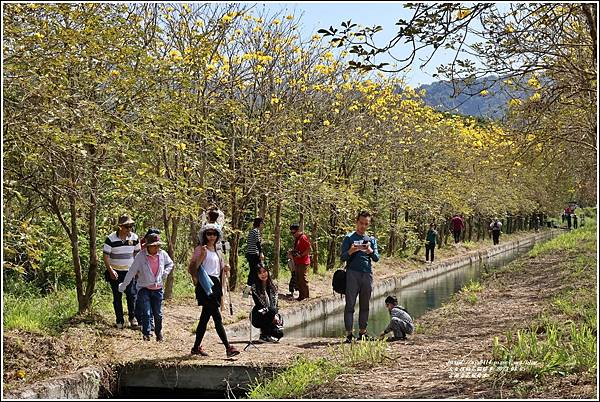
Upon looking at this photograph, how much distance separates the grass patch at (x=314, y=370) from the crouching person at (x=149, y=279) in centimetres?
286

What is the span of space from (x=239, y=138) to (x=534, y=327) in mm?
9476

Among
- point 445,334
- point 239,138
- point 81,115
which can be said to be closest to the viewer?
point 81,115

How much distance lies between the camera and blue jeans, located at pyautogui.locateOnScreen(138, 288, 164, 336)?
36.9 feet

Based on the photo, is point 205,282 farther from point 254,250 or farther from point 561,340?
point 254,250

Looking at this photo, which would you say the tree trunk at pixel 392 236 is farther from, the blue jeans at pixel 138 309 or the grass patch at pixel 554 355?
the grass patch at pixel 554 355

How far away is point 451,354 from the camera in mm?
9164

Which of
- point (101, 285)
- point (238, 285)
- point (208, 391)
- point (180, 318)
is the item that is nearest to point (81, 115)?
point (208, 391)

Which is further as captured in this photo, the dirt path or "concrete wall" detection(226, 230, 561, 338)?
"concrete wall" detection(226, 230, 561, 338)

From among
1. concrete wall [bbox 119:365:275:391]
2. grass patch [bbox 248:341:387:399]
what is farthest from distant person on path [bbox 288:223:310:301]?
grass patch [bbox 248:341:387:399]

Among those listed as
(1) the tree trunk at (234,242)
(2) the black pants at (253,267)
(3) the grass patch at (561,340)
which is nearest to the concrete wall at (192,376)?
Result: (3) the grass patch at (561,340)

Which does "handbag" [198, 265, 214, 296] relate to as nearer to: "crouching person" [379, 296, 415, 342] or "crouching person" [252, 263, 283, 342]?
"crouching person" [252, 263, 283, 342]

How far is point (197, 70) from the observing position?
1450 cm

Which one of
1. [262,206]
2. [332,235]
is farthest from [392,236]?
[262,206]

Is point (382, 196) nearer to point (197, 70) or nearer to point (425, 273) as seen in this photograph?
point (425, 273)
